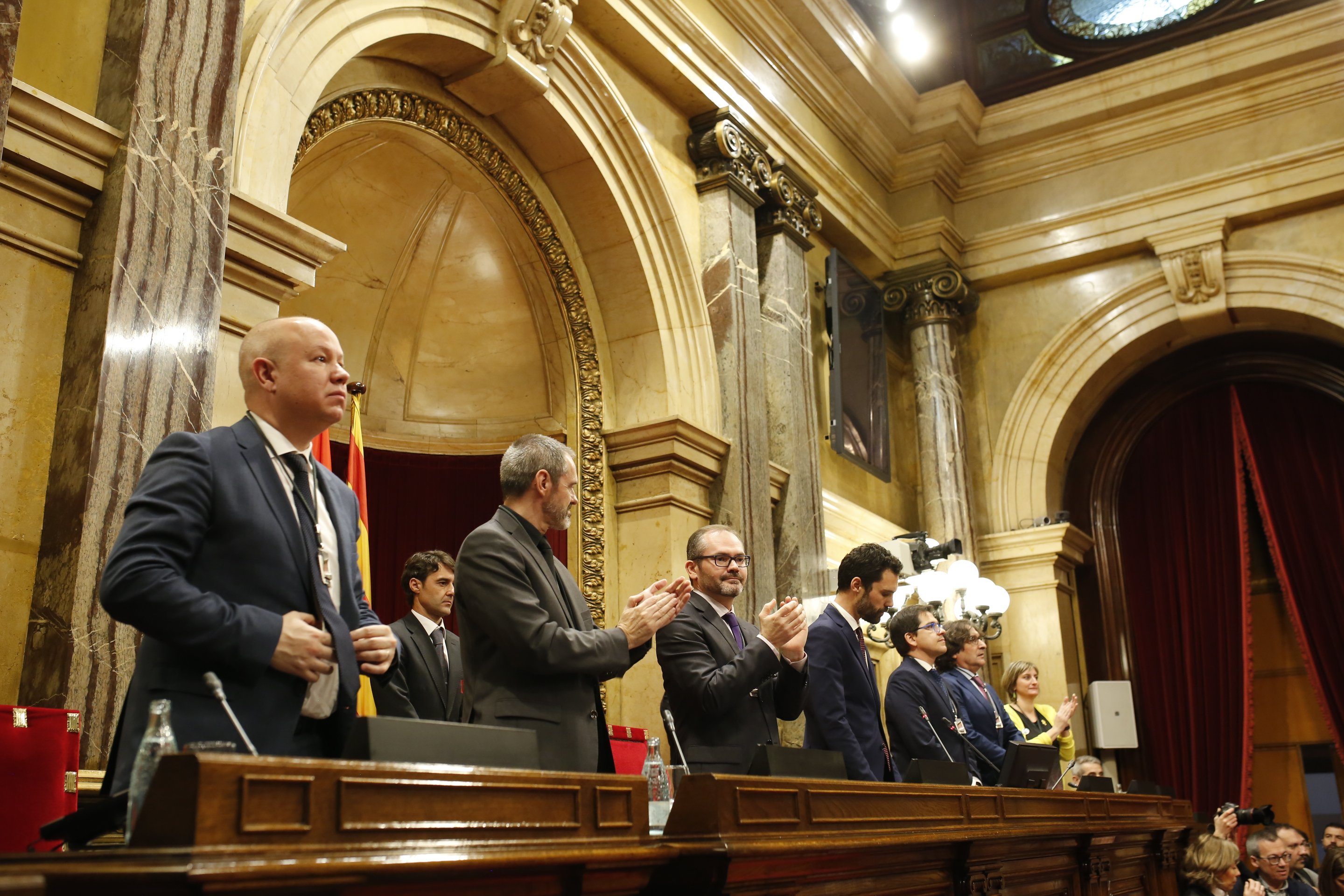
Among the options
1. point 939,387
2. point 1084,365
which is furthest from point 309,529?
point 1084,365

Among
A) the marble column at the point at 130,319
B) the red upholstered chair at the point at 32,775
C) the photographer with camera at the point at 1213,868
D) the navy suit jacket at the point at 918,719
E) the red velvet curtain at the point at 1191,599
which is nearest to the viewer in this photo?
the red upholstered chair at the point at 32,775

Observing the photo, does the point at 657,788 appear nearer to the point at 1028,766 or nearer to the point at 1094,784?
the point at 1028,766

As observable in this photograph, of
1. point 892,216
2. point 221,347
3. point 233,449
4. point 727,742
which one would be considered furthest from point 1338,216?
point 233,449

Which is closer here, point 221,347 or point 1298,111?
point 221,347

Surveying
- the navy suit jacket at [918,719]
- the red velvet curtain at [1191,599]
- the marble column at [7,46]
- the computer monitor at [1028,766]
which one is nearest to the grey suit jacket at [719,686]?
the navy suit jacket at [918,719]

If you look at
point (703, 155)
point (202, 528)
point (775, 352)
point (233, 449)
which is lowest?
point (202, 528)

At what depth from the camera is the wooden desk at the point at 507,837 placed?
1365 millimetres

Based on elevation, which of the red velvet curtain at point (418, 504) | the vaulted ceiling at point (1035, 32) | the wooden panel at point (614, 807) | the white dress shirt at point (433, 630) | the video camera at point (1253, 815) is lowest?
the video camera at point (1253, 815)

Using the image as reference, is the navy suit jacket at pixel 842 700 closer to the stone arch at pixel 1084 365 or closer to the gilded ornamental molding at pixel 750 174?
the gilded ornamental molding at pixel 750 174

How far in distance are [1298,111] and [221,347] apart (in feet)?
26.1

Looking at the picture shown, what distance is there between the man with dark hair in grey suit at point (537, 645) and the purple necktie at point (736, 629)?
2.34 ft

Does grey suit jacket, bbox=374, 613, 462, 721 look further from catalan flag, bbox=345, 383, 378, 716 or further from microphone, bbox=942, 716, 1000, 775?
microphone, bbox=942, 716, 1000, 775

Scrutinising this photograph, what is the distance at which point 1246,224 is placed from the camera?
888 centimetres

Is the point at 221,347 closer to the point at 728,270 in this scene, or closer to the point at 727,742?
the point at 727,742
